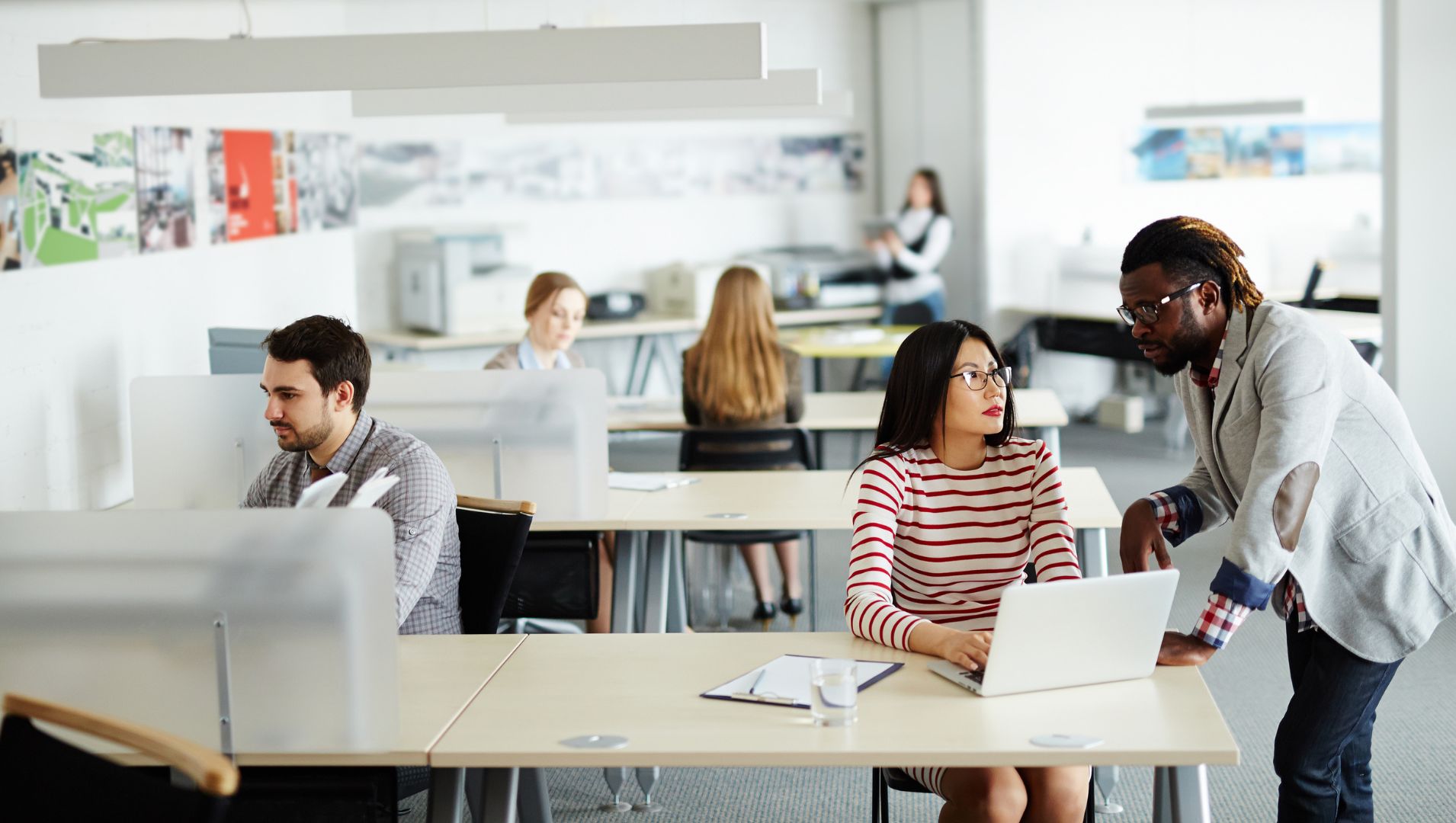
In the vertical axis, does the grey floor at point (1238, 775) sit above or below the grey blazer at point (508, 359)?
below

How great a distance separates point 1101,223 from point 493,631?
6.77 m

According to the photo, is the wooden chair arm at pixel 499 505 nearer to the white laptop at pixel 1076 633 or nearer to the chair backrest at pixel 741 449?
the white laptop at pixel 1076 633

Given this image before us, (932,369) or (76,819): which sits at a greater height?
(932,369)

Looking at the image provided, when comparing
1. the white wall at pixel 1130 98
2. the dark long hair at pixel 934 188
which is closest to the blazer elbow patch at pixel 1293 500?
the dark long hair at pixel 934 188

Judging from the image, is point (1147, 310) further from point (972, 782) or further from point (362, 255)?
point (362, 255)

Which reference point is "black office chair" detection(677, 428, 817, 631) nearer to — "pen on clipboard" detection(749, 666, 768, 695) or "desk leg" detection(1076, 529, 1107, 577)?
"desk leg" detection(1076, 529, 1107, 577)

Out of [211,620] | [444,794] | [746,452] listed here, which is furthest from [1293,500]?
[746,452]

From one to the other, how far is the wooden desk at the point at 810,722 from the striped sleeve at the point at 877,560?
5 centimetres

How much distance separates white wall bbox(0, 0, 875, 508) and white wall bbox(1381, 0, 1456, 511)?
2963 millimetres

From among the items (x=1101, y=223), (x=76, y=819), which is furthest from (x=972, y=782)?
(x=1101, y=223)

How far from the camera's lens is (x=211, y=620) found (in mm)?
1949

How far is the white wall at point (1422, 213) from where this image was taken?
4.85 m

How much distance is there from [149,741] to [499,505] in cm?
111

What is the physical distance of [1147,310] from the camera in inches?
86.9
